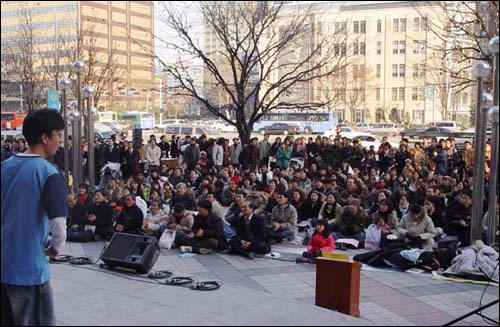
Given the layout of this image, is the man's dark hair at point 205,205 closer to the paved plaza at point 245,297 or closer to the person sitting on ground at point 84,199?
the paved plaza at point 245,297

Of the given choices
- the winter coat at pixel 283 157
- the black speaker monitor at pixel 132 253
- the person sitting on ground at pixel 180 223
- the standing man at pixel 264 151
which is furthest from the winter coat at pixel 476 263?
the standing man at pixel 264 151

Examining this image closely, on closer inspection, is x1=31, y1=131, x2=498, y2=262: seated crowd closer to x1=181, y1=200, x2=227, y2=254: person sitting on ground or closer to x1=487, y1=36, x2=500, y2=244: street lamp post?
x1=181, y1=200, x2=227, y2=254: person sitting on ground

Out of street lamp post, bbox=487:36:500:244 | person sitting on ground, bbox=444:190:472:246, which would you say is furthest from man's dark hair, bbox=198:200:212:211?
street lamp post, bbox=487:36:500:244

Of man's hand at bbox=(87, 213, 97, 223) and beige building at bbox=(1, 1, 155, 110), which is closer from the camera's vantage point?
man's hand at bbox=(87, 213, 97, 223)

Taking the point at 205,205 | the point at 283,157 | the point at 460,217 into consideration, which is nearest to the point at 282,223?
the point at 205,205

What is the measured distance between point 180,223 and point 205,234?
919mm

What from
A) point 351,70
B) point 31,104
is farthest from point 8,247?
point 351,70

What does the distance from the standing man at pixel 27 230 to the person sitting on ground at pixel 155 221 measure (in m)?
8.08

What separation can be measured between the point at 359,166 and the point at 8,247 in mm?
15684

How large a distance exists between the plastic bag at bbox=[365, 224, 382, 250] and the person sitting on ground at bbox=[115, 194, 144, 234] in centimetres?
433

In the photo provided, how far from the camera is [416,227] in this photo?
10609 millimetres

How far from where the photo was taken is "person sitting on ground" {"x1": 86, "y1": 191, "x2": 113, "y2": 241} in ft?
38.4

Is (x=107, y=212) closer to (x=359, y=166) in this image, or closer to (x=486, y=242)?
(x=486, y=242)

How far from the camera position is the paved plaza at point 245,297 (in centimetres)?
527
